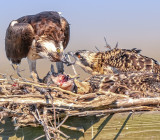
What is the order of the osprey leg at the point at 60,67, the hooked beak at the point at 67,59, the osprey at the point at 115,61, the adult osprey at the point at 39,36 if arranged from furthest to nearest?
the osprey leg at the point at 60,67 < the adult osprey at the point at 39,36 < the hooked beak at the point at 67,59 < the osprey at the point at 115,61

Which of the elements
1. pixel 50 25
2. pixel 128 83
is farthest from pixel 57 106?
pixel 50 25

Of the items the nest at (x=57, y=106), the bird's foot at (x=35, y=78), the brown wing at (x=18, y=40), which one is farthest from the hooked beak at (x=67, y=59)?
the nest at (x=57, y=106)

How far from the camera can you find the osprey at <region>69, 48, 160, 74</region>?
4.84 metres

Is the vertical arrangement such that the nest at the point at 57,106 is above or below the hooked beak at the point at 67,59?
below

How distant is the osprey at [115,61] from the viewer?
4840 millimetres

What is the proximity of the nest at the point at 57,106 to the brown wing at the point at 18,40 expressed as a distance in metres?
2.94

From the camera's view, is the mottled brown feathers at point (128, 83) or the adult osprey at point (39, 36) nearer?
the mottled brown feathers at point (128, 83)

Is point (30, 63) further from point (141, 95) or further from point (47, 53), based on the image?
point (141, 95)

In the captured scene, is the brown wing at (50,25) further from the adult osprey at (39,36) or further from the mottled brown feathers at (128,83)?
the mottled brown feathers at (128,83)

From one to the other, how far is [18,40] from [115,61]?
1.88 m

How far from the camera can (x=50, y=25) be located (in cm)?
560

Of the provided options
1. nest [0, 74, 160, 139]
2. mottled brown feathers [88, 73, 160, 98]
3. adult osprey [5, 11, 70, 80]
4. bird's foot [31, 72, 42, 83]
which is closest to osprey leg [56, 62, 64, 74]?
adult osprey [5, 11, 70, 80]

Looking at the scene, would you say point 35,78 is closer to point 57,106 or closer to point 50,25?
point 50,25

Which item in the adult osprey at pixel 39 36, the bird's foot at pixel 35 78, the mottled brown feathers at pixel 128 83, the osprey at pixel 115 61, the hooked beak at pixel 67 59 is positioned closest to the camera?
the mottled brown feathers at pixel 128 83
